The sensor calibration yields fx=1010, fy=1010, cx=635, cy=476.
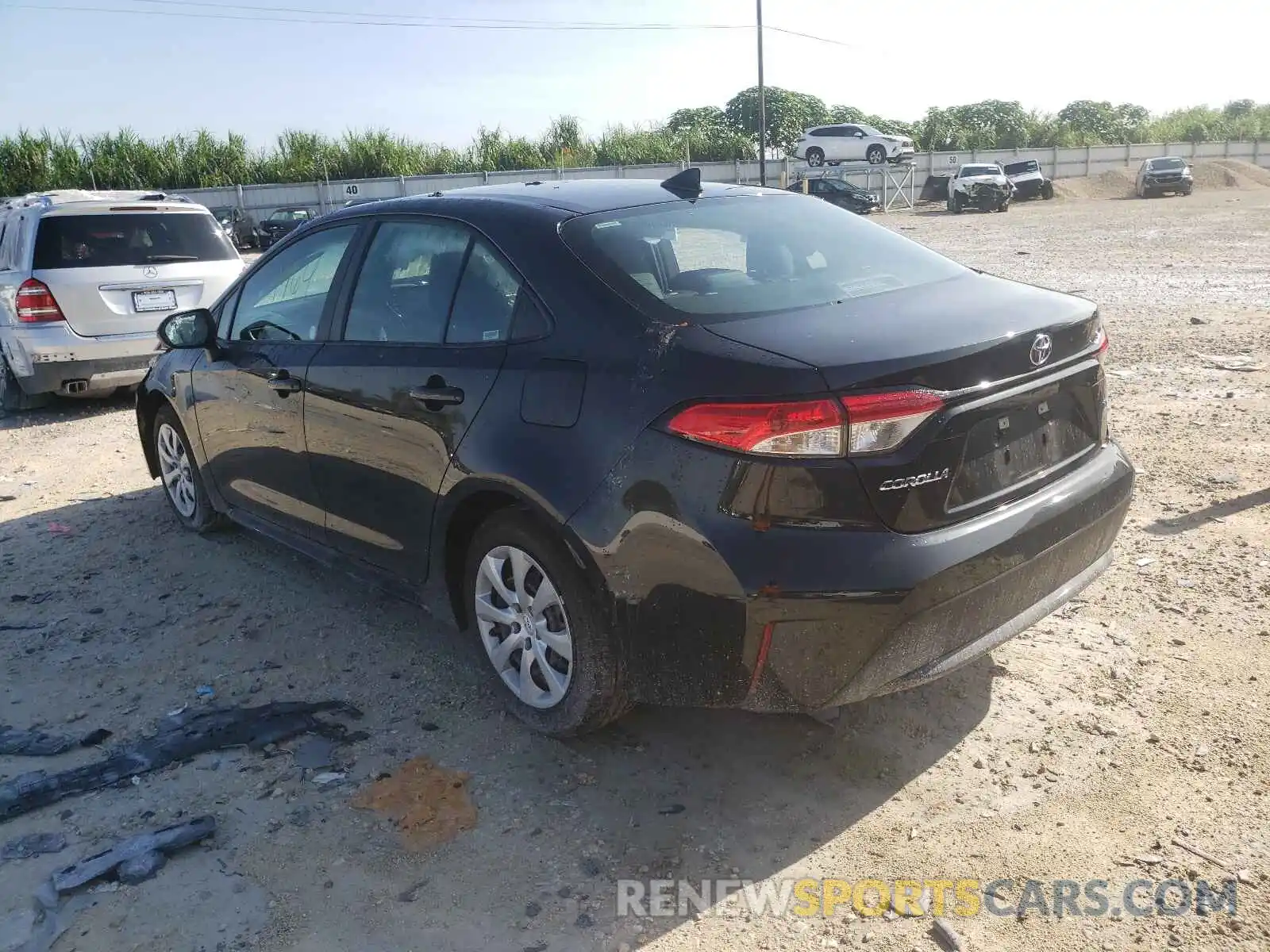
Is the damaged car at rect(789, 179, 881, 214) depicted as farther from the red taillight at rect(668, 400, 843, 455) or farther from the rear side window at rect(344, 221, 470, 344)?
the red taillight at rect(668, 400, 843, 455)

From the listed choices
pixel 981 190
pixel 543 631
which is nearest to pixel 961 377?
pixel 543 631

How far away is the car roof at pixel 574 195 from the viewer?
3.51 metres

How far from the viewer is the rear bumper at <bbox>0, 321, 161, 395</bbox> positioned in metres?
8.14

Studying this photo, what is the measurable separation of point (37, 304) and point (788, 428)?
7.72 meters

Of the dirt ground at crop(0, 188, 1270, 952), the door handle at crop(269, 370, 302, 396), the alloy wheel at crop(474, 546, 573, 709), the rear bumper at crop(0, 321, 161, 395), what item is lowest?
the dirt ground at crop(0, 188, 1270, 952)

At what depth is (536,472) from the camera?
2971 millimetres

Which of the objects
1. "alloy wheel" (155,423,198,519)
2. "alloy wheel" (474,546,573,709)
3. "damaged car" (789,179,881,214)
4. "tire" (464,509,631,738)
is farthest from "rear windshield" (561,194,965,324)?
"damaged car" (789,179,881,214)

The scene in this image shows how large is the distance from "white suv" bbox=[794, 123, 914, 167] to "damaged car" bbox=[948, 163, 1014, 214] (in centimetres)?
641

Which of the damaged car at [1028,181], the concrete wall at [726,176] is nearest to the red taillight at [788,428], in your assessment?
the concrete wall at [726,176]

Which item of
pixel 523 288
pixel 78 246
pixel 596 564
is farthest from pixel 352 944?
pixel 78 246

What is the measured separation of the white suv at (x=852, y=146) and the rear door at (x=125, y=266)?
130 feet

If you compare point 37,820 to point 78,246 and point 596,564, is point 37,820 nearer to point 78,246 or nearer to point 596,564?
point 596,564

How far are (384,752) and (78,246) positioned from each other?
22.4 ft

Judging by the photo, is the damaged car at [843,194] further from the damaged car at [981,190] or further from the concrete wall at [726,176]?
the damaged car at [981,190]
